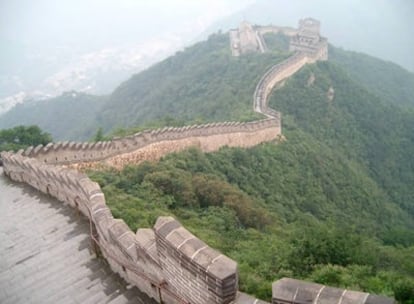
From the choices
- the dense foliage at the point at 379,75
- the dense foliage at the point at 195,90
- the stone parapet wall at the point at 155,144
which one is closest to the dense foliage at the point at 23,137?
the stone parapet wall at the point at 155,144

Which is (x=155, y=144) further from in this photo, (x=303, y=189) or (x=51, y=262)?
(x=51, y=262)

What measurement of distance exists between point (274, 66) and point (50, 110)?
184ft

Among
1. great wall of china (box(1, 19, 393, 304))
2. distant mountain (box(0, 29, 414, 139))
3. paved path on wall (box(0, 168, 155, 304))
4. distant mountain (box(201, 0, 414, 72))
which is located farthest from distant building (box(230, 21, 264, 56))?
distant mountain (box(201, 0, 414, 72))

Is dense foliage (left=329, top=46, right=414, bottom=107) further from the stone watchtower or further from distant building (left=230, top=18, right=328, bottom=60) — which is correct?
distant building (left=230, top=18, right=328, bottom=60)

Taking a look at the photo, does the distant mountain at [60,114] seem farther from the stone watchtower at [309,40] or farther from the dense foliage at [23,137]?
the dense foliage at [23,137]

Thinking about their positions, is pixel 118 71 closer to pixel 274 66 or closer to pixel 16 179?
pixel 274 66

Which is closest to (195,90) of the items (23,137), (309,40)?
(309,40)

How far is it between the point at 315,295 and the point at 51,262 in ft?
17.0

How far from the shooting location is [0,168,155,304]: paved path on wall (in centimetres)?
752

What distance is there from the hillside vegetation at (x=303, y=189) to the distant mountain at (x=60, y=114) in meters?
26.4

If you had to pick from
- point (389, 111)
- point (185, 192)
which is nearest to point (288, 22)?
point (389, 111)

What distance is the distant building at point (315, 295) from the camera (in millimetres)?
4879

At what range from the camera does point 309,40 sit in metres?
56.7

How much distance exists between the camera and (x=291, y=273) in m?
9.84
